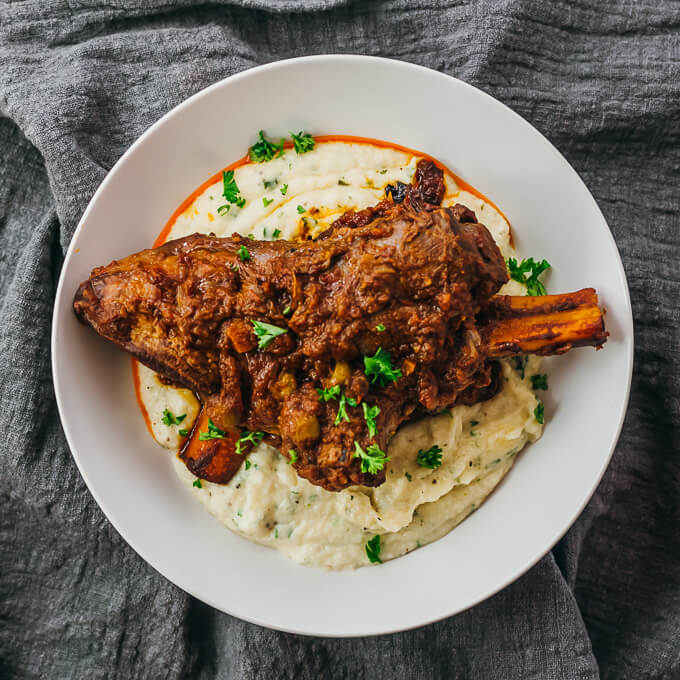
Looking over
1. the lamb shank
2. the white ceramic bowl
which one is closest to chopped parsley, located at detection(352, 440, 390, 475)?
the lamb shank

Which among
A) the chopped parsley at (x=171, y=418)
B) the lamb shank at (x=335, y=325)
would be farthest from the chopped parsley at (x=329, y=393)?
the chopped parsley at (x=171, y=418)

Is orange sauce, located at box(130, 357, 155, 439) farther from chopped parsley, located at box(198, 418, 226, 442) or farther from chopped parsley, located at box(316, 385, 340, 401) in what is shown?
chopped parsley, located at box(316, 385, 340, 401)

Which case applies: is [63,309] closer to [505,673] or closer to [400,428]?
[400,428]

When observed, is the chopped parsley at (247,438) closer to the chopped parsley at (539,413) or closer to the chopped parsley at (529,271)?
the chopped parsley at (539,413)

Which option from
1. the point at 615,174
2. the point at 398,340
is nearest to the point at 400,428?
the point at 398,340

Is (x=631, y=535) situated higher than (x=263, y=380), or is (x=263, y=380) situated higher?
(x=263, y=380)

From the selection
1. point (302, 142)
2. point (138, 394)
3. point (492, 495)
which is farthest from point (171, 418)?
point (492, 495)
